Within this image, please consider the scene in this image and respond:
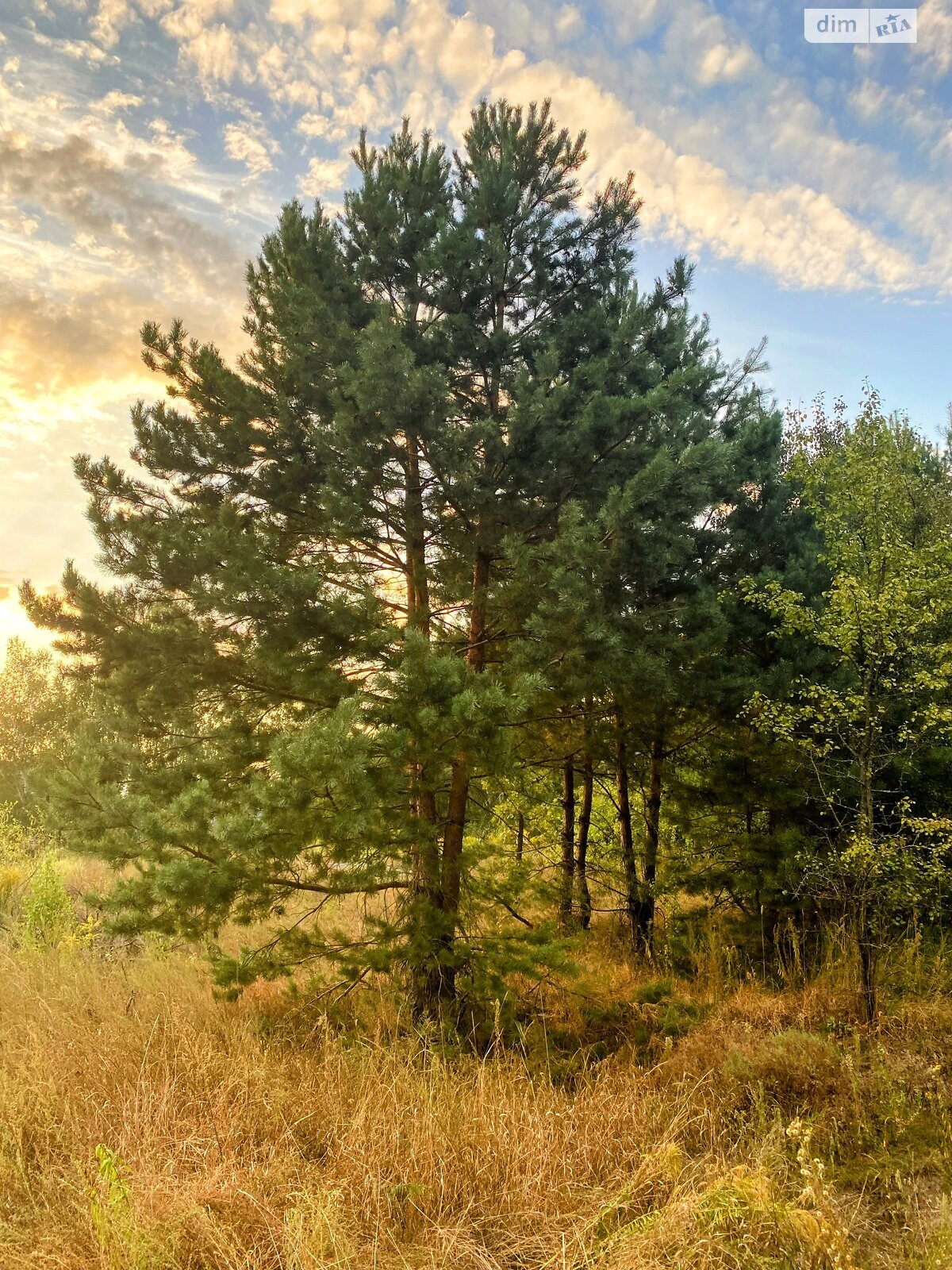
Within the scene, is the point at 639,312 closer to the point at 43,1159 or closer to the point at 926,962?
the point at 43,1159

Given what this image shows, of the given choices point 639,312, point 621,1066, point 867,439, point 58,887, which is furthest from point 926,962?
point 58,887

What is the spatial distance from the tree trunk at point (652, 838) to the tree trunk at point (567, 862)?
40.7 inches

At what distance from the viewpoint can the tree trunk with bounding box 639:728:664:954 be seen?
28.8ft

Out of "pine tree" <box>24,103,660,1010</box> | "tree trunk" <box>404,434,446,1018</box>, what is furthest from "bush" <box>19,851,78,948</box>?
"tree trunk" <box>404,434,446,1018</box>

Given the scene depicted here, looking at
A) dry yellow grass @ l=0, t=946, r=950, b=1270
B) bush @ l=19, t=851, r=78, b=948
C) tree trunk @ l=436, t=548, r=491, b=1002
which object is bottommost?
bush @ l=19, t=851, r=78, b=948

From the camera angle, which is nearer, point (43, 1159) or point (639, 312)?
point (43, 1159)

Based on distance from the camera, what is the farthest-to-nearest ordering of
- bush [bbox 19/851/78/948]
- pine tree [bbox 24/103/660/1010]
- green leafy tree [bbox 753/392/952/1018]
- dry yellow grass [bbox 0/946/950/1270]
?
bush [bbox 19/851/78/948] → green leafy tree [bbox 753/392/952/1018] → pine tree [bbox 24/103/660/1010] → dry yellow grass [bbox 0/946/950/1270]

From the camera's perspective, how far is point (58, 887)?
364 inches

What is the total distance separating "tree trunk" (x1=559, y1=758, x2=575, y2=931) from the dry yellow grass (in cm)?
202

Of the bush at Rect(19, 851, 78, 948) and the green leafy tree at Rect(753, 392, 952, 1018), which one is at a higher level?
the green leafy tree at Rect(753, 392, 952, 1018)

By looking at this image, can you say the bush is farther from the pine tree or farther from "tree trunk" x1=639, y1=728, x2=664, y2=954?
"tree trunk" x1=639, y1=728, x2=664, y2=954

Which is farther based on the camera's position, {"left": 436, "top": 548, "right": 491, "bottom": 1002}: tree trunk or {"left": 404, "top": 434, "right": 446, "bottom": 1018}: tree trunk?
{"left": 436, "top": 548, "right": 491, "bottom": 1002}: tree trunk

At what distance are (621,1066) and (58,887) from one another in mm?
8206

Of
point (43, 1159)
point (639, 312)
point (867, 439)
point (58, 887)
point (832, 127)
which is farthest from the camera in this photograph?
point (58, 887)
